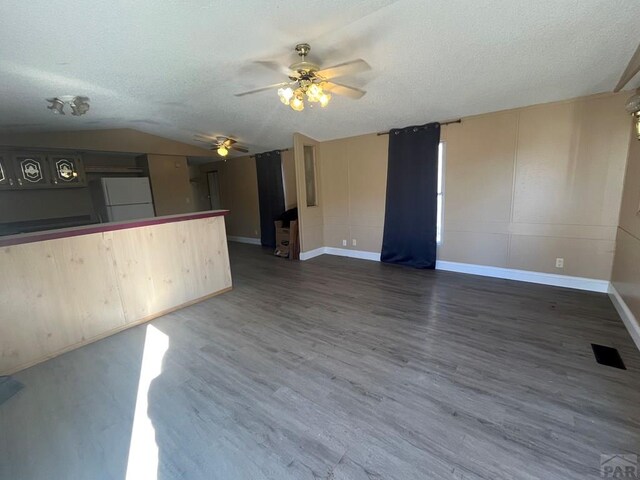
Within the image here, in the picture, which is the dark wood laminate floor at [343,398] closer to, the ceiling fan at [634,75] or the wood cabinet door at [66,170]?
the ceiling fan at [634,75]

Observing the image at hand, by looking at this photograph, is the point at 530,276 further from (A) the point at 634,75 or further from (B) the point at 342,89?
(B) the point at 342,89

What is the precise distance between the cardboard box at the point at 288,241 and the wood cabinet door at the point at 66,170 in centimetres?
375

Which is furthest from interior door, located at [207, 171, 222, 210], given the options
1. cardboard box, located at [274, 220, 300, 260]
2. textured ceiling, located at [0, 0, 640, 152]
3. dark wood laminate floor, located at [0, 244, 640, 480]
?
dark wood laminate floor, located at [0, 244, 640, 480]

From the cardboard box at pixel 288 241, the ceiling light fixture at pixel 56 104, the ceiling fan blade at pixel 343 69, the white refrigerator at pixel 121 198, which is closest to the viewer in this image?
the ceiling fan blade at pixel 343 69

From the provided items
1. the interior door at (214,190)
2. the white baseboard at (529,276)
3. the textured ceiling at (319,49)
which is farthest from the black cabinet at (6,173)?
the white baseboard at (529,276)

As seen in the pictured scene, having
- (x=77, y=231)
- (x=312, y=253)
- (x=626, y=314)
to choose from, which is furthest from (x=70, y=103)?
(x=626, y=314)

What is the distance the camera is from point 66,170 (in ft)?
16.3

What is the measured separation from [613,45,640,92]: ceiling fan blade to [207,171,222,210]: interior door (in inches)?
314

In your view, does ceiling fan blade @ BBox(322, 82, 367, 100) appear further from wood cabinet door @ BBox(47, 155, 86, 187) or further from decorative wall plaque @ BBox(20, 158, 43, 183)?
decorative wall plaque @ BBox(20, 158, 43, 183)

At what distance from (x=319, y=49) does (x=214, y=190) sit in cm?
662

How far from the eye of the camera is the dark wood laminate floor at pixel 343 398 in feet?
4.73

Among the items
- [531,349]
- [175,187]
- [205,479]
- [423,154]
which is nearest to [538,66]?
[423,154]

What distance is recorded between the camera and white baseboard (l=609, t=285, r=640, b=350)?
2359mm

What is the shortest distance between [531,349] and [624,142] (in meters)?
2.69
